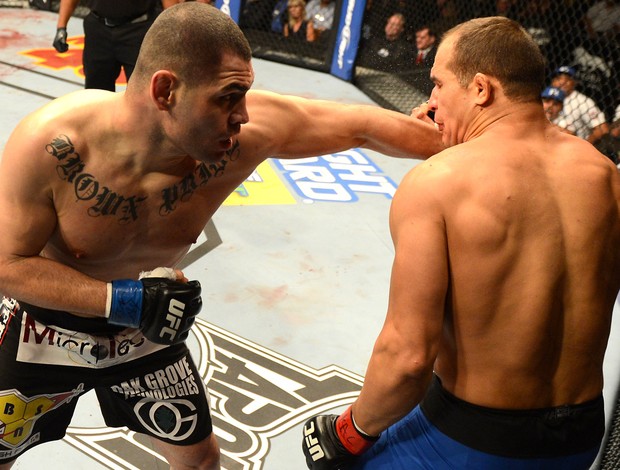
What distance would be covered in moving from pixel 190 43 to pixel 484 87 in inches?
24.2

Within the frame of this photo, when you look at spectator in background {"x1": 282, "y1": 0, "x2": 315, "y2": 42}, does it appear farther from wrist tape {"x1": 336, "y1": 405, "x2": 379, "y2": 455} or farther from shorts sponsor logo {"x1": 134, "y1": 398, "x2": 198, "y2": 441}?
wrist tape {"x1": 336, "y1": 405, "x2": 379, "y2": 455}

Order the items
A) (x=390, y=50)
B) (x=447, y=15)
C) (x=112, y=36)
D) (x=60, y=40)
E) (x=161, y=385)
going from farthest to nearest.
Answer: (x=390, y=50) < (x=447, y=15) < (x=60, y=40) < (x=112, y=36) < (x=161, y=385)

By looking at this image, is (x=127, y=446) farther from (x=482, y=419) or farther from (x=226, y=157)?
(x=482, y=419)

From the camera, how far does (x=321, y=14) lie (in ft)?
23.3

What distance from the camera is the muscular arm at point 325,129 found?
196 centimetres

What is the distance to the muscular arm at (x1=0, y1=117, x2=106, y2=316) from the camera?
1631 mm

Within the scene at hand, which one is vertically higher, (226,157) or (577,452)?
(226,157)

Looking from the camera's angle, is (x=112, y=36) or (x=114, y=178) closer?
(x=114, y=178)

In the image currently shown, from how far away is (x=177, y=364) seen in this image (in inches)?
78.6

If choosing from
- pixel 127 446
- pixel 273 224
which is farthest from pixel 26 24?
pixel 127 446

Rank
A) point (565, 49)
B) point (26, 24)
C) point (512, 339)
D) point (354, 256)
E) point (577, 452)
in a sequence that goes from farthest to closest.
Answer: point (26, 24), point (565, 49), point (354, 256), point (577, 452), point (512, 339)

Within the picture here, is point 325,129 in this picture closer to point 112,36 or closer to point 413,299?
point 413,299

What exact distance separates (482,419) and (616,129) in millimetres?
3624

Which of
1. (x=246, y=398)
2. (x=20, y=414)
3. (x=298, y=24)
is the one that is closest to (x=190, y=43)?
(x=20, y=414)
